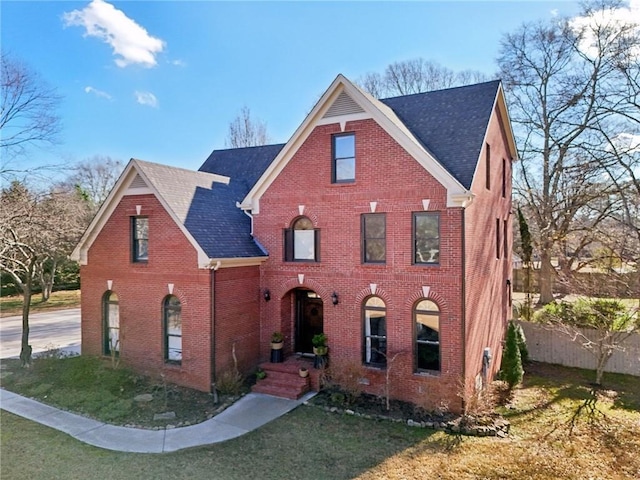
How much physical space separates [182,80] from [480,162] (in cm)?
1180

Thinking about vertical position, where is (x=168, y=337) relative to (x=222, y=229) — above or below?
below

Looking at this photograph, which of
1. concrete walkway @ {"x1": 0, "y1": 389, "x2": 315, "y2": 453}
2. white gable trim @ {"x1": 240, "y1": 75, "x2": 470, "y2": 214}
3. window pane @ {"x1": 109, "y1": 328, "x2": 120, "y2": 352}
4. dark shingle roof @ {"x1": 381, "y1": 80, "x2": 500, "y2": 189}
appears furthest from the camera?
window pane @ {"x1": 109, "y1": 328, "x2": 120, "y2": 352}

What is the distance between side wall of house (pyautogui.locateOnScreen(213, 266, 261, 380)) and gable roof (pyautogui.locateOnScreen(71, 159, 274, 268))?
30.5 inches

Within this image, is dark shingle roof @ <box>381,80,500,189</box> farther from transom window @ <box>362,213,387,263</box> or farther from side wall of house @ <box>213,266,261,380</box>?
side wall of house @ <box>213,266,261,380</box>

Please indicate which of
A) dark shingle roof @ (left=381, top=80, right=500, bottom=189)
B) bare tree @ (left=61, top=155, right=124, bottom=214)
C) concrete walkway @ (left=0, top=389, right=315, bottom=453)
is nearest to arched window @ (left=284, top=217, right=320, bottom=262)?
concrete walkway @ (left=0, top=389, right=315, bottom=453)

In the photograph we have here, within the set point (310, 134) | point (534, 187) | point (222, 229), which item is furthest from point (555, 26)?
point (222, 229)

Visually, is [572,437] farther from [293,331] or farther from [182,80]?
[182,80]

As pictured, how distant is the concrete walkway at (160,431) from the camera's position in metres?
9.72

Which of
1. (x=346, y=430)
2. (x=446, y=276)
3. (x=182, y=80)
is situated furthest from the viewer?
(x=182, y=80)

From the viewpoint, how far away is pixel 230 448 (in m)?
9.43

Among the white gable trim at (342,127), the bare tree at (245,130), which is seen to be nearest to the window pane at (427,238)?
the white gable trim at (342,127)

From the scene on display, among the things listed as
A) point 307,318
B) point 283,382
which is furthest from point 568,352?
point 283,382

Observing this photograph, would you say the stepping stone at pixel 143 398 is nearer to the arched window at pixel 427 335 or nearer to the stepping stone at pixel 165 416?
the stepping stone at pixel 165 416

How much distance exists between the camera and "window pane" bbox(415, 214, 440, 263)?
12000 millimetres
